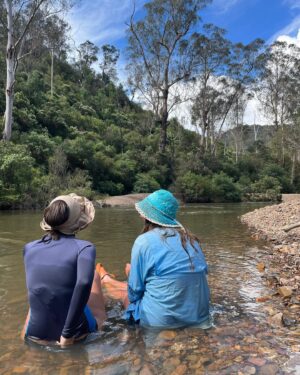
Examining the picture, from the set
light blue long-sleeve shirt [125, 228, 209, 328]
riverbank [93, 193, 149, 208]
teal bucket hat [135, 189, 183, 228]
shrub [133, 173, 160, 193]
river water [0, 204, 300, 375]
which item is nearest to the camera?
river water [0, 204, 300, 375]

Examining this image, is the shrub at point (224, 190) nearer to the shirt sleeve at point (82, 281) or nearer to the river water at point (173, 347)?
the river water at point (173, 347)

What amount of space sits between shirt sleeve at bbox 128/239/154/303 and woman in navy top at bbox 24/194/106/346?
424mm

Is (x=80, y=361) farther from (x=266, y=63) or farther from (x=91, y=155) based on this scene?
(x=266, y=63)

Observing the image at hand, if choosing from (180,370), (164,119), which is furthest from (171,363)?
(164,119)

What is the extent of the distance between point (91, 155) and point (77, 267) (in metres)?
22.0

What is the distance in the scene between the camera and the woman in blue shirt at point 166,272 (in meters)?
2.80

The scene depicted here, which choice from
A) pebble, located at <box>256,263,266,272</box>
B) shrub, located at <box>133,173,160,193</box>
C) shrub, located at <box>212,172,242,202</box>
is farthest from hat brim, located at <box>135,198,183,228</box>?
shrub, located at <box>212,172,242,202</box>

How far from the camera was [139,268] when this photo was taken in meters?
2.88

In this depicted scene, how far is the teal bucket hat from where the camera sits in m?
2.91

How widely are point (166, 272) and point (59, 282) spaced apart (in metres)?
0.75

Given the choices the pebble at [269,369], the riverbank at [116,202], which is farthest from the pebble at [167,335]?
the riverbank at [116,202]

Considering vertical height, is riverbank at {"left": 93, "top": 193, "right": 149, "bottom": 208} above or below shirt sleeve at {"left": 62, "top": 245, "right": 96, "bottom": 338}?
below

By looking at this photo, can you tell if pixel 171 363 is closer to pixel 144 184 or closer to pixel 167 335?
A: pixel 167 335

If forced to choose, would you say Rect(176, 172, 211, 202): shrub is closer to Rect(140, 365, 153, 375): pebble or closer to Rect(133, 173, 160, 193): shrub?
Rect(133, 173, 160, 193): shrub
